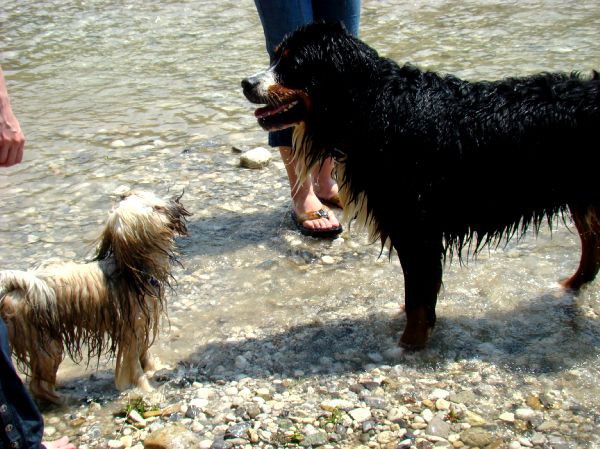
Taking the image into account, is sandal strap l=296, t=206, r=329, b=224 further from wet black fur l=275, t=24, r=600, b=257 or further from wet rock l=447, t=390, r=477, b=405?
wet rock l=447, t=390, r=477, b=405

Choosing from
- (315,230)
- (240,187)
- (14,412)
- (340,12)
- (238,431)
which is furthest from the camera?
(240,187)

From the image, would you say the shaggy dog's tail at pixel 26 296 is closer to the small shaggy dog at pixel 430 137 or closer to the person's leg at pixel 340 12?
the small shaggy dog at pixel 430 137

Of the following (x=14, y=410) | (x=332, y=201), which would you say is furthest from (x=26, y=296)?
(x=332, y=201)

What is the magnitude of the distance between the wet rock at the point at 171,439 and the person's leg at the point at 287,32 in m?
1.45

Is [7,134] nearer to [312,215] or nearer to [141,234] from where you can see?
[141,234]

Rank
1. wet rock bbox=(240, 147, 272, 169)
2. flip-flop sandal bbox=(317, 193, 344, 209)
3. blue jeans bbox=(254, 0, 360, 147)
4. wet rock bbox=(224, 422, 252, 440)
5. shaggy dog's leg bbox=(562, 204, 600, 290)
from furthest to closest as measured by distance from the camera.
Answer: wet rock bbox=(240, 147, 272, 169) → flip-flop sandal bbox=(317, 193, 344, 209) → blue jeans bbox=(254, 0, 360, 147) → shaggy dog's leg bbox=(562, 204, 600, 290) → wet rock bbox=(224, 422, 252, 440)

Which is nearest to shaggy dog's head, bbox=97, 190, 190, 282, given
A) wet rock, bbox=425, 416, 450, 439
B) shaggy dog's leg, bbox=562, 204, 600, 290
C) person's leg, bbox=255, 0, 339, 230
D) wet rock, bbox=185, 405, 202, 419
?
wet rock, bbox=185, 405, 202, 419

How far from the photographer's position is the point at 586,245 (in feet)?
12.0

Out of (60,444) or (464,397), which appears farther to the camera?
(464,397)

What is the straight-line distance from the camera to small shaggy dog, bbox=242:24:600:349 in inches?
122

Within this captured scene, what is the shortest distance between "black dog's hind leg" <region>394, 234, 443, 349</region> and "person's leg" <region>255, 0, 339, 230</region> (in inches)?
32.7

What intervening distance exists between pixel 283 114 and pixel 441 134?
0.71 m

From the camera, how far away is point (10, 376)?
91.3 inches

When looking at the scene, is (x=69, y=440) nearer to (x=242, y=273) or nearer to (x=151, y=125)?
(x=242, y=273)
